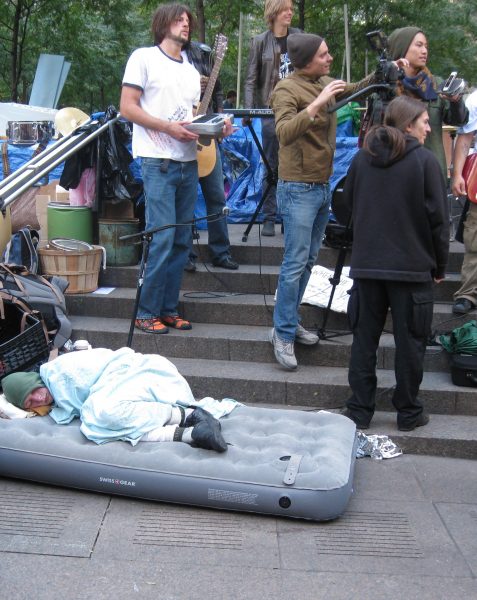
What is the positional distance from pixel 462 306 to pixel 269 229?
191cm

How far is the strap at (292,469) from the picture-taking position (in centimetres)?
369

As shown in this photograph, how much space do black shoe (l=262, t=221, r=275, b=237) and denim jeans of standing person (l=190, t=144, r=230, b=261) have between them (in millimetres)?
636

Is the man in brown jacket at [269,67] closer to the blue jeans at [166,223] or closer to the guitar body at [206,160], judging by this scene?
the guitar body at [206,160]

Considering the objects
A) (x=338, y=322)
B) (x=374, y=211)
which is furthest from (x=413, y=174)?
(x=338, y=322)

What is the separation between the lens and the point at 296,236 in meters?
4.81

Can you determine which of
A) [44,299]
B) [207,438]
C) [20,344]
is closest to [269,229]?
[44,299]

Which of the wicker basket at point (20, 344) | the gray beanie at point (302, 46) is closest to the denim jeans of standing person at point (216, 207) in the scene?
the gray beanie at point (302, 46)

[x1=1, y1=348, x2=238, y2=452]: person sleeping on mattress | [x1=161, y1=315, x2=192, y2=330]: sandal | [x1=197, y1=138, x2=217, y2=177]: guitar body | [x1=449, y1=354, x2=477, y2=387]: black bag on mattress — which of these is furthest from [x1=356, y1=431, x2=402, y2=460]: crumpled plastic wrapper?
[x1=197, y1=138, x2=217, y2=177]: guitar body

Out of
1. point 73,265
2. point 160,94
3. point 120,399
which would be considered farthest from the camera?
point 73,265

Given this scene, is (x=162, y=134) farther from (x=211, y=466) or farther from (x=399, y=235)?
(x=211, y=466)

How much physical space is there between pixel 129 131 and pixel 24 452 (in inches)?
130

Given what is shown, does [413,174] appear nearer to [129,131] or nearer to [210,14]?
[129,131]

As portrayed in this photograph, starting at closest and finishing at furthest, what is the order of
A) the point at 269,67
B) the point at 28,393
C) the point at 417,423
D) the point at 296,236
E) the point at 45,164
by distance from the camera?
the point at 28,393, the point at 417,423, the point at 296,236, the point at 45,164, the point at 269,67

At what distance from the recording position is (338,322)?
18.2 ft
